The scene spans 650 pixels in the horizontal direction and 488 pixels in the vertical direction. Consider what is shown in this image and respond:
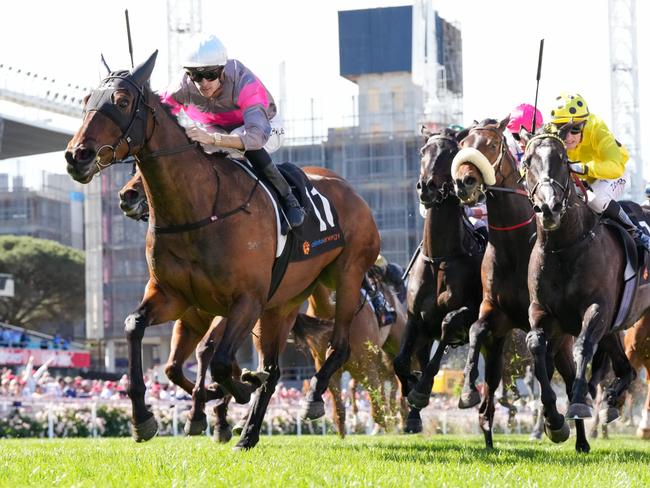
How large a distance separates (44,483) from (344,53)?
7023 cm

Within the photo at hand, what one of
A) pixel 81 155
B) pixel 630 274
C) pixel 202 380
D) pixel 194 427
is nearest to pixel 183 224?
pixel 81 155

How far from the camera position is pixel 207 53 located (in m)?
8.58

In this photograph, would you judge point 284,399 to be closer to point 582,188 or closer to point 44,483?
point 582,188

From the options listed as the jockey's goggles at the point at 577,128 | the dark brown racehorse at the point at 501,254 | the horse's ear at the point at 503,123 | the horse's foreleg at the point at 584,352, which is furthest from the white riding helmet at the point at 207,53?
the horse's foreleg at the point at 584,352

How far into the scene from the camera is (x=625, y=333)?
14.5 meters

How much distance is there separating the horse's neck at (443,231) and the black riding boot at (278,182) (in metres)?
1.78

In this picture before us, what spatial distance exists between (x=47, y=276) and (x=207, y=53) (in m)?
69.6

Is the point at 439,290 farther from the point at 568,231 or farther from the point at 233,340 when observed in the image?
the point at 233,340

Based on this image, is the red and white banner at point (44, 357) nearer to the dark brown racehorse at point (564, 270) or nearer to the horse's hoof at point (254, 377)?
the horse's hoof at point (254, 377)

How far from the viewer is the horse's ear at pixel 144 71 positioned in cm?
791

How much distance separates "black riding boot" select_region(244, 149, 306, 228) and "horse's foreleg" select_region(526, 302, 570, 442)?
75.4 inches

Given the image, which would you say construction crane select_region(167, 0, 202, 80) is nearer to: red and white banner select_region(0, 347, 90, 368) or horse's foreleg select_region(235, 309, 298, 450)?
red and white banner select_region(0, 347, 90, 368)

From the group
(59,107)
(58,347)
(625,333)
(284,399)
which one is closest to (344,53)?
(59,107)

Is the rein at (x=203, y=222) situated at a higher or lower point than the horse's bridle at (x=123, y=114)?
lower
